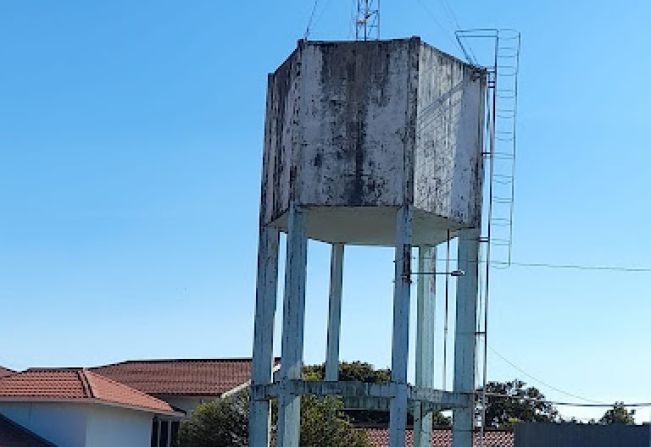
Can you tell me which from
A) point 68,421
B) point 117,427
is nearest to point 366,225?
point 68,421

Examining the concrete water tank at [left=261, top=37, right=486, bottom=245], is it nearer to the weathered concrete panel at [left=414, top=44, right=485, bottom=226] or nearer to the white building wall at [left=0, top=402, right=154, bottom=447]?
the weathered concrete panel at [left=414, top=44, right=485, bottom=226]

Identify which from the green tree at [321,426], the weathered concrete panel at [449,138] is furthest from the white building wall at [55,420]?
the weathered concrete panel at [449,138]

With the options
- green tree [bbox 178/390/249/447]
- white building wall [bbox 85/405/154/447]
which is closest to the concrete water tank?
green tree [bbox 178/390/249/447]

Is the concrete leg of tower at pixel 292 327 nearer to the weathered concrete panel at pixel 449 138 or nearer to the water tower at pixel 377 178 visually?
the water tower at pixel 377 178

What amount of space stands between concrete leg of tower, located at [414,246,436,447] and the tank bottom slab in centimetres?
101

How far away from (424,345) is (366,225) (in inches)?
127

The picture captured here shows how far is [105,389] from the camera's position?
40.2 meters

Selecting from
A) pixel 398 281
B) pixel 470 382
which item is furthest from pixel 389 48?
pixel 470 382

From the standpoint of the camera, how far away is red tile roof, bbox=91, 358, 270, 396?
47531 millimetres

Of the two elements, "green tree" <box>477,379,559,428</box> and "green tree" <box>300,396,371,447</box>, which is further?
"green tree" <box>477,379,559,428</box>

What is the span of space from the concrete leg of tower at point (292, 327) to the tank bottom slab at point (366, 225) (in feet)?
2.07

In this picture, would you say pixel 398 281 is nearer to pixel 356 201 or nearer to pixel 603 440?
pixel 356 201

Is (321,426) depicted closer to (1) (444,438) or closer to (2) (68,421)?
(2) (68,421)

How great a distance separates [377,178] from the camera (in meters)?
23.7
